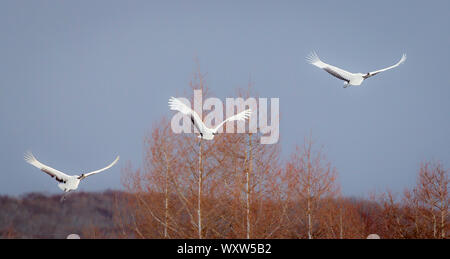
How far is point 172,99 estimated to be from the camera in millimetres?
9711

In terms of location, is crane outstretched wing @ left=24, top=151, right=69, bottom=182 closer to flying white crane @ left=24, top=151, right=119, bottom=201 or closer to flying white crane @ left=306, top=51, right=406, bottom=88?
flying white crane @ left=24, top=151, right=119, bottom=201

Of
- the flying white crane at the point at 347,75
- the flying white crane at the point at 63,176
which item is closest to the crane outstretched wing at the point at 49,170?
the flying white crane at the point at 63,176

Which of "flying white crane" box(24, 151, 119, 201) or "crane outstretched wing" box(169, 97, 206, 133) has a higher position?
"crane outstretched wing" box(169, 97, 206, 133)

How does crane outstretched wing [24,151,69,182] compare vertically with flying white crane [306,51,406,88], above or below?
below

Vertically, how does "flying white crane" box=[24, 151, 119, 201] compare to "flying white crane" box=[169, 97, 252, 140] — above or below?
below

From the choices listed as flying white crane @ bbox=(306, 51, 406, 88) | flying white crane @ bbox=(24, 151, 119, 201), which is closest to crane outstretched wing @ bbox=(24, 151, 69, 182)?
flying white crane @ bbox=(24, 151, 119, 201)

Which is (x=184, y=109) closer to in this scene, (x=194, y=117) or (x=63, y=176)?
(x=194, y=117)

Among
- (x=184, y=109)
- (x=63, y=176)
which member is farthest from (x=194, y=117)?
(x=63, y=176)

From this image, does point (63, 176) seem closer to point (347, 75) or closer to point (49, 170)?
point (49, 170)

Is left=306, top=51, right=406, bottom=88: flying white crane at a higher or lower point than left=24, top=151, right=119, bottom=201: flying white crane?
higher

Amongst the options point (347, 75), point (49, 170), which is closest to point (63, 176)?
point (49, 170)

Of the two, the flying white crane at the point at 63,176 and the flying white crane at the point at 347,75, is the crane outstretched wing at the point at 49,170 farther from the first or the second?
the flying white crane at the point at 347,75
